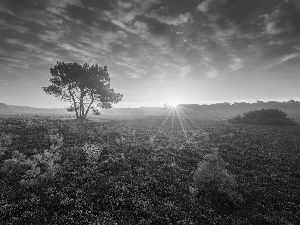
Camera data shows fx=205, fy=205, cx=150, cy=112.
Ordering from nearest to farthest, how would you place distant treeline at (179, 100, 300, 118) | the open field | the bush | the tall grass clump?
1. the open field
2. the tall grass clump
3. the bush
4. distant treeline at (179, 100, 300, 118)

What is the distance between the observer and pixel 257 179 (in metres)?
12.9

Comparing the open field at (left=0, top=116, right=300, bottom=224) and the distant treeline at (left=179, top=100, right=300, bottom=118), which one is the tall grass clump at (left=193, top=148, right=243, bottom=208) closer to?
the open field at (left=0, top=116, right=300, bottom=224)

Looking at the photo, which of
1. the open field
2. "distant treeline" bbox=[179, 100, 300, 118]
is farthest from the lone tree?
"distant treeline" bbox=[179, 100, 300, 118]

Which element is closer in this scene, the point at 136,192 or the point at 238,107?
the point at 136,192

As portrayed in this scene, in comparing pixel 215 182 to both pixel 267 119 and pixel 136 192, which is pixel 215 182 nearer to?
pixel 136 192

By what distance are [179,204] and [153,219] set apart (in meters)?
1.76

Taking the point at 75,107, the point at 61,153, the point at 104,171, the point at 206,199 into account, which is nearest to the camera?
the point at 206,199

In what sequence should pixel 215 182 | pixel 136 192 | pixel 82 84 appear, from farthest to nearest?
pixel 82 84
pixel 215 182
pixel 136 192

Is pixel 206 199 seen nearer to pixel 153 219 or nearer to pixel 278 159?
pixel 153 219

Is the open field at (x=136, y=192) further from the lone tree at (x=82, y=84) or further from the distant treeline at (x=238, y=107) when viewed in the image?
the distant treeline at (x=238, y=107)

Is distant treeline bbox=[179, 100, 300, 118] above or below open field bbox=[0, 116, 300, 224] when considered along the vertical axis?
above

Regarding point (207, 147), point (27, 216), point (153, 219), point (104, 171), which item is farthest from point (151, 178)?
point (207, 147)

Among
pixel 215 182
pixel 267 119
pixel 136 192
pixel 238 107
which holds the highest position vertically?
pixel 238 107

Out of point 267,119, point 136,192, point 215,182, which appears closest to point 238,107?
point 267,119
